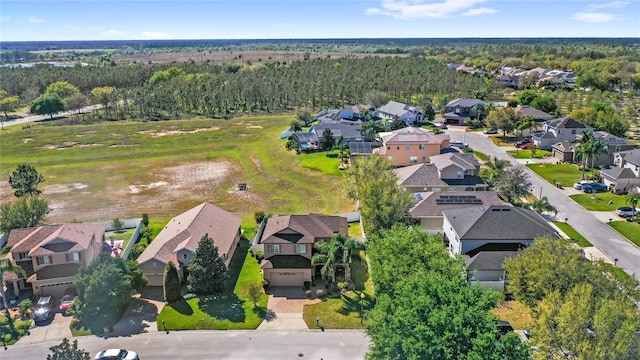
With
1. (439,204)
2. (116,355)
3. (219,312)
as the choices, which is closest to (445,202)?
(439,204)

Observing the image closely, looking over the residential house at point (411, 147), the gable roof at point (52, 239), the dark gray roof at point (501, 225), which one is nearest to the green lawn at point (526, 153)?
the residential house at point (411, 147)

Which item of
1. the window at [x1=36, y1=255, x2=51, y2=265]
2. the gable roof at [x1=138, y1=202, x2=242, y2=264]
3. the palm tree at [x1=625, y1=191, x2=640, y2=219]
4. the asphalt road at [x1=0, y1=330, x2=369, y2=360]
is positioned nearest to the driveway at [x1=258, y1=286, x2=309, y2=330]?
the asphalt road at [x1=0, y1=330, x2=369, y2=360]

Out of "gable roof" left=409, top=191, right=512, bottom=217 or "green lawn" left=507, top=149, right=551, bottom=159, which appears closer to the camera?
"gable roof" left=409, top=191, right=512, bottom=217

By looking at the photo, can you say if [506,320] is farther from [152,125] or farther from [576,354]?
[152,125]

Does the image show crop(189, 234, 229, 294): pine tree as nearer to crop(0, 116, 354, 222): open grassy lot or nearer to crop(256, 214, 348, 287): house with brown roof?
crop(256, 214, 348, 287): house with brown roof

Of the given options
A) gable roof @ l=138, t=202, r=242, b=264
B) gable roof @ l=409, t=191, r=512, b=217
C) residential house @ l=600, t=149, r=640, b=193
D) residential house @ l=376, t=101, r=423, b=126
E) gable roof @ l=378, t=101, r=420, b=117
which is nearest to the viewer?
gable roof @ l=138, t=202, r=242, b=264

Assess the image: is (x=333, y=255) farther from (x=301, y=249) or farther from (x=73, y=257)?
(x=73, y=257)

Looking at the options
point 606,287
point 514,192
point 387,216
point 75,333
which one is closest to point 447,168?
point 514,192

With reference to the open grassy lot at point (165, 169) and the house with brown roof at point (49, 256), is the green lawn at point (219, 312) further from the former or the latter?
the open grassy lot at point (165, 169)
